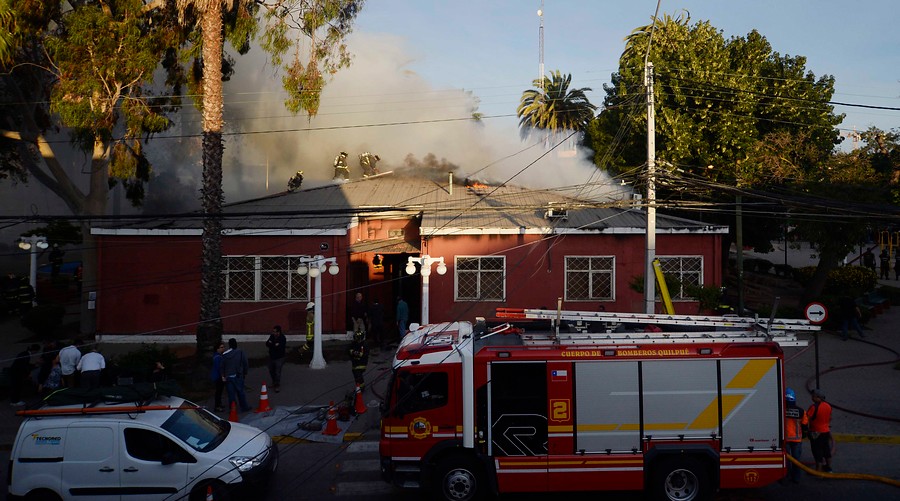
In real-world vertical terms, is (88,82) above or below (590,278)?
above

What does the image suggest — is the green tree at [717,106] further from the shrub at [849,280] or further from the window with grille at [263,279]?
the window with grille at [263,279]

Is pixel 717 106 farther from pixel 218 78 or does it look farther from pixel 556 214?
pixel 218 78

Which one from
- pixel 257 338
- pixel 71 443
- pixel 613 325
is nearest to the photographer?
pixel 71 443

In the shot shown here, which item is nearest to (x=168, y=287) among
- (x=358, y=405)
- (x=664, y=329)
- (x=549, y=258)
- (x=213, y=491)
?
(x=358, y=405)

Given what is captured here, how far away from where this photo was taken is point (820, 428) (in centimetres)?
923

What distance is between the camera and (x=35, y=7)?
56.7ft

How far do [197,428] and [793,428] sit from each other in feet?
25.6

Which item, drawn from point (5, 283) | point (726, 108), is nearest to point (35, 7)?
point (5, 283)

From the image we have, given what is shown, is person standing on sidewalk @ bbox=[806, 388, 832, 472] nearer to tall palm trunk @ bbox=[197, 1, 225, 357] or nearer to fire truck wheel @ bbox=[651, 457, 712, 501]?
fire truck wheel @ bbox=[651, 457, 712, 501]

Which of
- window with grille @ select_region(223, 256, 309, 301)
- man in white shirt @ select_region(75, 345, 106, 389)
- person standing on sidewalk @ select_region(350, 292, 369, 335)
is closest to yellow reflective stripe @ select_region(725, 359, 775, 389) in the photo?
person standing on sidewalk @ select_region(350, 292, 369, 335)

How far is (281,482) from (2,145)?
60.5 ft

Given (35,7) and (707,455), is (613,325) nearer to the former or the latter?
(707,455)

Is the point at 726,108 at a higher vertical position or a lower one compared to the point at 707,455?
higher

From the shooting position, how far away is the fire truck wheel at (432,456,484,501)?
831 cm
